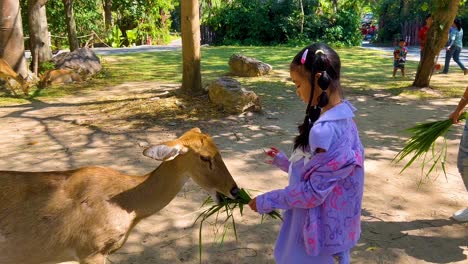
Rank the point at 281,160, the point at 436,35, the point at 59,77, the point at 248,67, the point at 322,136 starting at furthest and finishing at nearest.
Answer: the point at 248,67
the point at 59,77
the point at 436,35
the point at 281,160
the point at 322,136

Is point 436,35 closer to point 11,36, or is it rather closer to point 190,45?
point 190,45

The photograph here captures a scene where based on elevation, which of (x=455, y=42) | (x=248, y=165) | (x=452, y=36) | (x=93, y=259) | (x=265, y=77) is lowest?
(x=248, y=165)

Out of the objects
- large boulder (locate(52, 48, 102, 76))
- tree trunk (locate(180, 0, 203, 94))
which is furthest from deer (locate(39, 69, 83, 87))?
tree trunk (locate(180, 0, 203, 94))

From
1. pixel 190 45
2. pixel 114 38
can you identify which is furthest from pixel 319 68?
pixel 114 38

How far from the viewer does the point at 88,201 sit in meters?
2.86

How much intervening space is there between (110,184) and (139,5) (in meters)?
26.4

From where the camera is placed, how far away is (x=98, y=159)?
5734 mm

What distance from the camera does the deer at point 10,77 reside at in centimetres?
956

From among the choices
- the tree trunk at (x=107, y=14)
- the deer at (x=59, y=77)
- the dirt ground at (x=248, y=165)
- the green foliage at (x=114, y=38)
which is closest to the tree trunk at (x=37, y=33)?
the deer at (x=59, y=77)

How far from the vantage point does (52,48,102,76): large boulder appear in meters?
11.8

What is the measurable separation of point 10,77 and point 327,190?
9.37m

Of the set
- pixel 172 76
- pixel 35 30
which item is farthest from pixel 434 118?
pixel 35 30

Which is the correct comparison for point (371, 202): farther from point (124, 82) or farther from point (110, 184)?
point (124, 82)

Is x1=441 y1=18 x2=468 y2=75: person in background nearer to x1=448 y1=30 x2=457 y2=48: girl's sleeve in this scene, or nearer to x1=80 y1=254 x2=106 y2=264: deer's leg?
x1=448 y1=30 x2=457 y2=48: girl's sleeve
